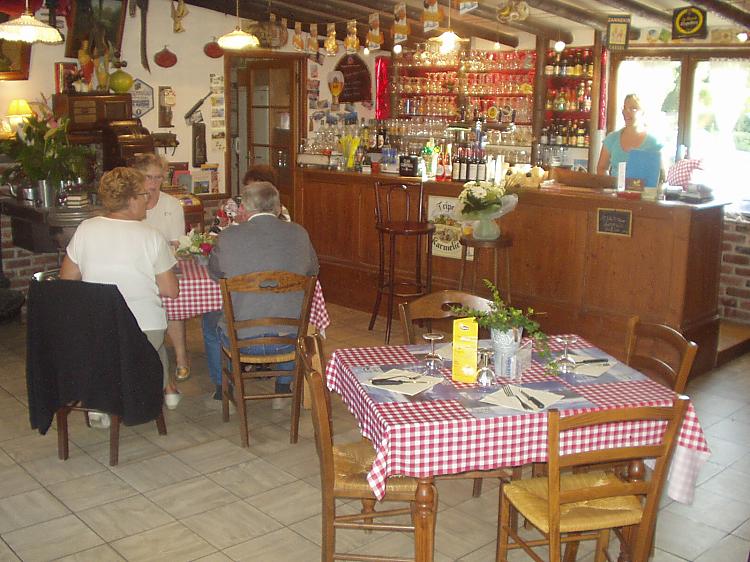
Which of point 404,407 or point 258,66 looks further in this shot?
point 258,66

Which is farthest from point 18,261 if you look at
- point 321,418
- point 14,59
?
point 321,418

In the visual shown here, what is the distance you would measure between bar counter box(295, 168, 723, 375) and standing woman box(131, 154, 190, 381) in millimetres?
1979

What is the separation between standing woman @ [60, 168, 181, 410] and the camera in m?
4.14

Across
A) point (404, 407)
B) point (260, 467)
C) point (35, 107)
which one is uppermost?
point (35, 107)

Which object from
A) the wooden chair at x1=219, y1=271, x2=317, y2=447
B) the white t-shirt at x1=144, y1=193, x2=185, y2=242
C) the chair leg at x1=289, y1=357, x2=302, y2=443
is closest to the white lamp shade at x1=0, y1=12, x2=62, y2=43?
the white t-shirt at x1=144, y1=193, x2=185, y2=242

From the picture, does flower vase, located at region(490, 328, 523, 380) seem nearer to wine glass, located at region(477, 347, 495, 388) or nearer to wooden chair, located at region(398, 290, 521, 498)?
wine glass, located at region(477, 347, 495, 388)

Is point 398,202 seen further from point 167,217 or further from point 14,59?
point 14,59

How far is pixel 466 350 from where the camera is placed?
2.99 meters

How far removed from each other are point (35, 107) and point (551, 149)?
545 centimetres

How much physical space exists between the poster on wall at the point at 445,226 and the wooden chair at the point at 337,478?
3529mm

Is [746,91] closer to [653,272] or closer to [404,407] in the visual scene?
[653,272]

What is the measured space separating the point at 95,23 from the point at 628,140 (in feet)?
15.6

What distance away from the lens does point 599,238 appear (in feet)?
18.8

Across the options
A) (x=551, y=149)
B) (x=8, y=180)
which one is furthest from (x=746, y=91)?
(x=8, y=180)
